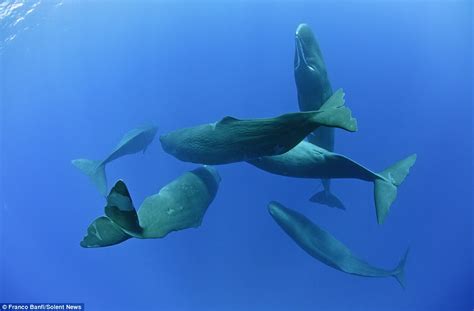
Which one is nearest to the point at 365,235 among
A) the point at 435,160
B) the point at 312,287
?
the point at 312,287

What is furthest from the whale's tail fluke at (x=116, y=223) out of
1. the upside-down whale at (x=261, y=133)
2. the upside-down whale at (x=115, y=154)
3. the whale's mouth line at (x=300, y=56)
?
the upside-down whale at (x=115, y=154)

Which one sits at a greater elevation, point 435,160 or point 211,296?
point 435,160

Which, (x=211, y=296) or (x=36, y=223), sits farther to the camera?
(x=36, y=223)

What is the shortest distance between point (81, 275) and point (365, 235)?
722 cm

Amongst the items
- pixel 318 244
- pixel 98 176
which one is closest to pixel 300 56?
pixel 318 244

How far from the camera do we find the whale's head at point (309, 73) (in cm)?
596

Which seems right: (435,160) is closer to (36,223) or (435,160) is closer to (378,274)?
(378,274)

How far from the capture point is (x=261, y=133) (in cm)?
410

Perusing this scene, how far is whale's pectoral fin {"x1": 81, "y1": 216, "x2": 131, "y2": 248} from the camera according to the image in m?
3.78

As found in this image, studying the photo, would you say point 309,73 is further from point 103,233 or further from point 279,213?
point 103,233

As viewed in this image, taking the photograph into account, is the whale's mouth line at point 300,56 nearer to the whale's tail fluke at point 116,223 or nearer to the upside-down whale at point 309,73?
the upside-down whale at point 309,73

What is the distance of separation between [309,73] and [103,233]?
3.76 meters

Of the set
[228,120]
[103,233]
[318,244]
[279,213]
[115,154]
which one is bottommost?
[318,244]

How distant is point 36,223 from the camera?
34.5 ft
